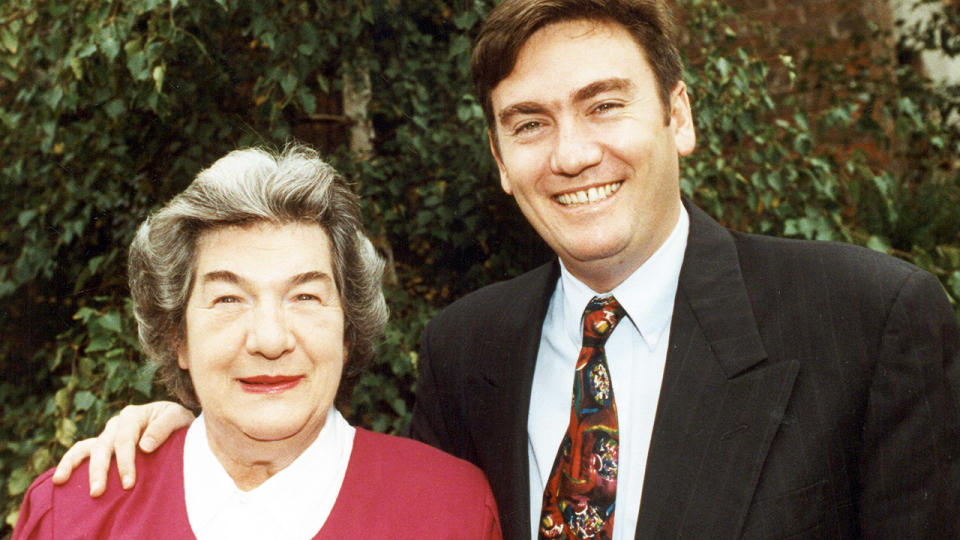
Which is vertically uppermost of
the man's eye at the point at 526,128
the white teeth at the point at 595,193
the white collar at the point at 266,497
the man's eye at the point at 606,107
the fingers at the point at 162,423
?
the man's eye at the point at 606,107

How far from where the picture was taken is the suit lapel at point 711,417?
1786 mm

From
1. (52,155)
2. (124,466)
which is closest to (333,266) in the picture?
(124,466)

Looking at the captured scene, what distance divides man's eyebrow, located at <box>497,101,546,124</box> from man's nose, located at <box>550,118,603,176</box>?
64mm

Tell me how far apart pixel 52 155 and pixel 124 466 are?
7.07 feet

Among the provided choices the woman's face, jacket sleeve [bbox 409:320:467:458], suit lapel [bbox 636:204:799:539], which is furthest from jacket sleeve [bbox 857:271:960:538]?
the woman's face

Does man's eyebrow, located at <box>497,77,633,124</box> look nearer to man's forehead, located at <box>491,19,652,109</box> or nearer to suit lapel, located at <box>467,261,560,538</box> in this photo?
man's forehead, located at <box>491,19,652,109</box>

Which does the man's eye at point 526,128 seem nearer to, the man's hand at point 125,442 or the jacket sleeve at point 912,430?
the jacket sleeve at point 912,430

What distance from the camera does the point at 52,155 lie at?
12.1ft

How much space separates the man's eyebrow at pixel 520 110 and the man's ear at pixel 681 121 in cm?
36

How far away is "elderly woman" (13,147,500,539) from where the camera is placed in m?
1.94

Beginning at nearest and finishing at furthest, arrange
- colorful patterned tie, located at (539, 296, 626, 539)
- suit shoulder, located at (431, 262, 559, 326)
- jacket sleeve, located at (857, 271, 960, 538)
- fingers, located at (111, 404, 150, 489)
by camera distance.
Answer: jacket sleeve, located at (857, 271, 960, 538)
colorful patterned tie, located at (539, 296, 626, 539)
fingers, located at (111, 404, 150, 489)
suit shoulder, located at (431, 262, 559, 326)

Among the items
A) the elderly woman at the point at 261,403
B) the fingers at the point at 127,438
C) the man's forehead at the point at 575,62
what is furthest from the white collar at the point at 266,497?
A: the man's forehead at the point at 575,62

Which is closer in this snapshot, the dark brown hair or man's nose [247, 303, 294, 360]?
man's nose [247, 303, 294, 360]

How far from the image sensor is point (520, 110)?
2125 mm
